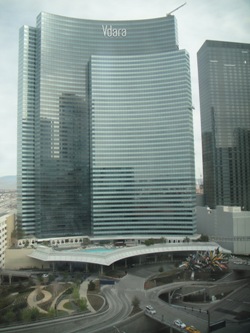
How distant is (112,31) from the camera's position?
2373 inches

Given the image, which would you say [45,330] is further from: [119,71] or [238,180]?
[238,180]

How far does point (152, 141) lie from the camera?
54.8 meters

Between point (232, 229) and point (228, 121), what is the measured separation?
3340 cm

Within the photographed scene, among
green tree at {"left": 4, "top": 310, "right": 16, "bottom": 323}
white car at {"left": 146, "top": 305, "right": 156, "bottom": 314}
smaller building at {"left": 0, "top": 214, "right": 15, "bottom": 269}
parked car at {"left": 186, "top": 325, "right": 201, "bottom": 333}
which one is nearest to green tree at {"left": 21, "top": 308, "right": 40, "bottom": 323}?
green tree at {"left": 4, "top": 310, "right": 16, "bottom": 323}

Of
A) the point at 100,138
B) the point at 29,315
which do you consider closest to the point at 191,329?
the point at 29,315

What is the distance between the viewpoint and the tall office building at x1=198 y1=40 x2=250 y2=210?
68.2 m

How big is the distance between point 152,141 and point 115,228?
16750mm

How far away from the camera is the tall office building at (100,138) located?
174ft

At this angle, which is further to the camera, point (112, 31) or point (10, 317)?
point (112, 31)

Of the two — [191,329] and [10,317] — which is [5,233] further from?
[191,329]

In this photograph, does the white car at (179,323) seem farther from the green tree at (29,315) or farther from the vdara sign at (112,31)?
the vdara sign at (112,31)

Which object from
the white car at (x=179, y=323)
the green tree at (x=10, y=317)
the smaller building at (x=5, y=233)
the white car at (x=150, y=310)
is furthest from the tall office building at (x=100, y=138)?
the green tree at (x=10, y=317)

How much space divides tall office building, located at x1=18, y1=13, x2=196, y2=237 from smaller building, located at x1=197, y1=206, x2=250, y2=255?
192 inches

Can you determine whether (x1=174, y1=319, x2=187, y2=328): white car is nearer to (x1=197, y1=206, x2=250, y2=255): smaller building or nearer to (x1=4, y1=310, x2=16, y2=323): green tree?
(x1=4, y1=310, x2=16, y2=323): green tree
